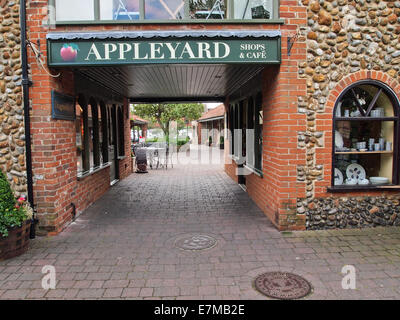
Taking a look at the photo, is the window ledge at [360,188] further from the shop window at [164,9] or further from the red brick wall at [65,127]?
the shop window at [164,9]

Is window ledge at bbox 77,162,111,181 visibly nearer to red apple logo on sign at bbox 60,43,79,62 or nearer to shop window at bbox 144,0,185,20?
red apple logo on sign at bbox 60,43,79,62

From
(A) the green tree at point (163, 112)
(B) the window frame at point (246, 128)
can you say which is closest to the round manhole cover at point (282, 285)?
(B) the window frame at point (246, 128)

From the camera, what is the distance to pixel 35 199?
4848 millimetres

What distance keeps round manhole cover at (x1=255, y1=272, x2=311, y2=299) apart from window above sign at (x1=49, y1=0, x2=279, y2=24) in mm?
3804

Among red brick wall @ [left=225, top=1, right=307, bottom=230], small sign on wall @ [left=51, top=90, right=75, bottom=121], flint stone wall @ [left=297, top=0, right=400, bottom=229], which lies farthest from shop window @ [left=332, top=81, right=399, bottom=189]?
small sign on wall @ [left=51, top=90, right=75, bottom=121]

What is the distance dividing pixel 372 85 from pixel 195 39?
120 inches

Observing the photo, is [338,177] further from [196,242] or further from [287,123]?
[196,242]

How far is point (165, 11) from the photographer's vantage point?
507cm

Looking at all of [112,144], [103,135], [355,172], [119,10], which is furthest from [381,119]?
[112,144]

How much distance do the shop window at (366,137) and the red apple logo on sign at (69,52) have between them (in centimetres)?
425

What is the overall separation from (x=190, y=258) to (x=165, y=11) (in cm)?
395

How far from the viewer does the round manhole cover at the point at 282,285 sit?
10.4 feet
